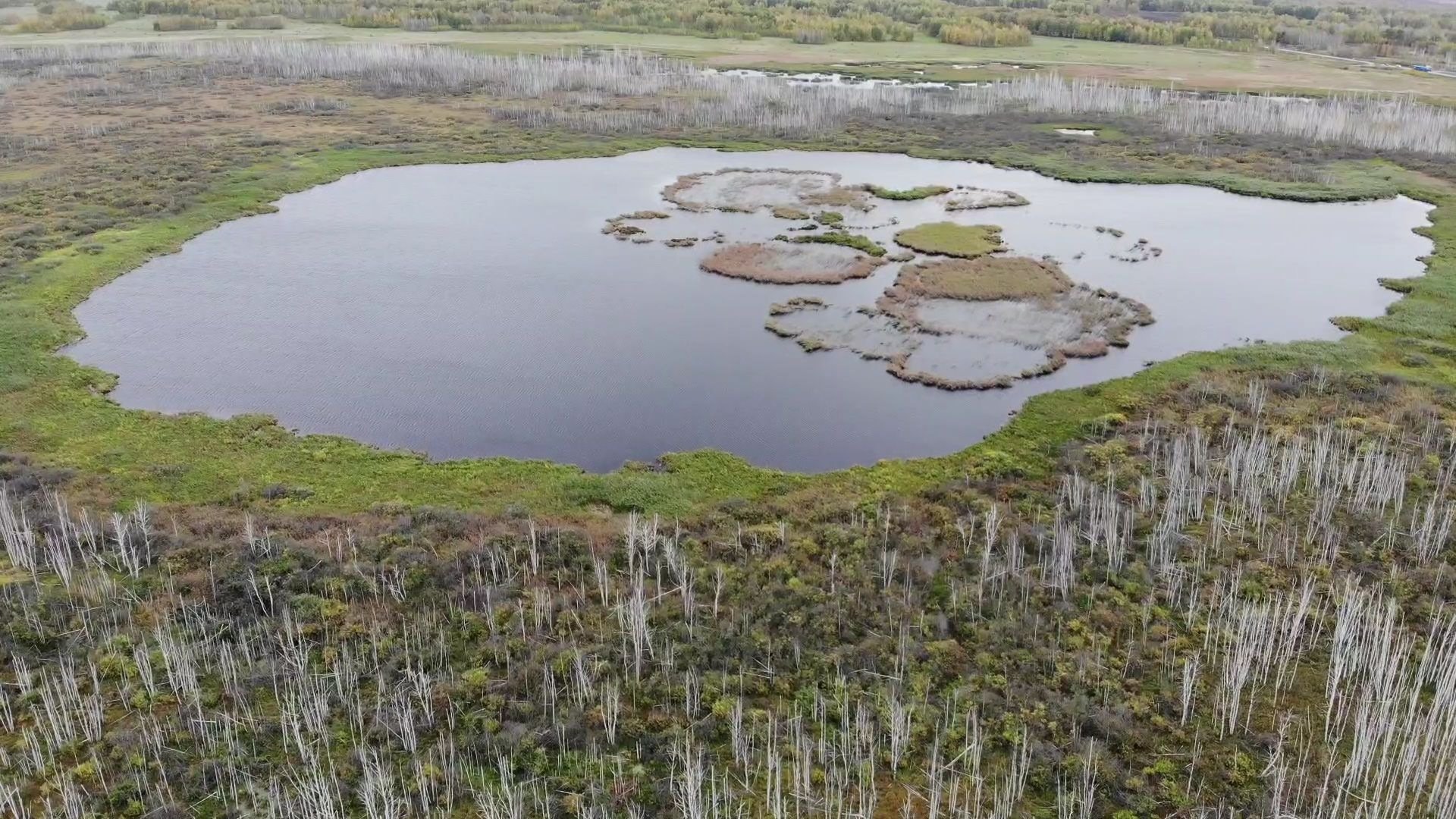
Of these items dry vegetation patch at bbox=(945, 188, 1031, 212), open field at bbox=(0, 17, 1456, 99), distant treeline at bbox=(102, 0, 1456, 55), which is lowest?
dry vegetation patch at bbox=(945, 188, 1031, 212)

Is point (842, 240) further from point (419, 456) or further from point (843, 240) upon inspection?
point (419, 456)

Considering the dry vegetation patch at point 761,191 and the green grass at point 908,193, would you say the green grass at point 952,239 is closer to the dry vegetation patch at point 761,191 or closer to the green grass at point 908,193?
the green grass at point 908,193

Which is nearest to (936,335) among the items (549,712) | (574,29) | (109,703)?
(549,712)

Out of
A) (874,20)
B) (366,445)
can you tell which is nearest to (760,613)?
(366,445)

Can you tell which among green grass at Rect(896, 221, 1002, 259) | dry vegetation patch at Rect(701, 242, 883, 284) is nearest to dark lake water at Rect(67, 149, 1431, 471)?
dry vegetation patch at Rect(701, 242, 883, 284)

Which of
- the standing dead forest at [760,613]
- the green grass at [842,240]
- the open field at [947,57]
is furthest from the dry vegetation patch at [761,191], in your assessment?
the open field at [947,57]

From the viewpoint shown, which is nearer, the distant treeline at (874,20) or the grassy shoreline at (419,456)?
the grassy shoreline at (419,456)

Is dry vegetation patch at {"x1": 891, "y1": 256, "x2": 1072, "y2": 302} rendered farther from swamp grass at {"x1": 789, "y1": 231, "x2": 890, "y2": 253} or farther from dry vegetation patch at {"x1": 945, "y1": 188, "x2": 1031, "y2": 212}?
dry vegetation patch at {"x1": 945, "y1": 188, "x2": 1031, "y2": 212}
